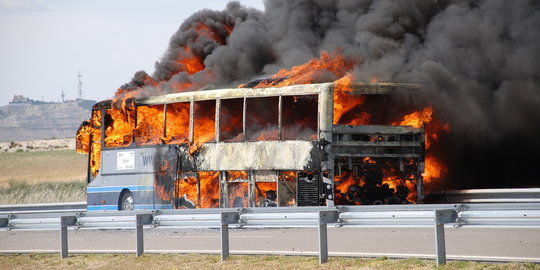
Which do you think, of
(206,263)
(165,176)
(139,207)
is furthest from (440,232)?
(139,207)

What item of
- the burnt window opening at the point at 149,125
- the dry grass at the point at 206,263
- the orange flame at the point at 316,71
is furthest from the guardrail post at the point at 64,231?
the burnt window opening at the point at 149,125

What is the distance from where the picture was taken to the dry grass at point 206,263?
11281 mm

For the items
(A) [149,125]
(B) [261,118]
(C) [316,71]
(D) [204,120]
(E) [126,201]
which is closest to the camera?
(B) [261,118]

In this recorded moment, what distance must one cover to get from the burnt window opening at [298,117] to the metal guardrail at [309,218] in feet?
18.1

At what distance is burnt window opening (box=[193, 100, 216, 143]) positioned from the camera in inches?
824

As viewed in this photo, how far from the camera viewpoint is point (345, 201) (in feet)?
64.0

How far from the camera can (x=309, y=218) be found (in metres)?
12.7

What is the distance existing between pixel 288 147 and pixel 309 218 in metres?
6.58

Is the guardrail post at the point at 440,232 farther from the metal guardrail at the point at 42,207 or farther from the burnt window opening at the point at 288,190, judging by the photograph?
the metal guardrail at the point at 42,207

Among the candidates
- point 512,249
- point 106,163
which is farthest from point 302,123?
point 512,249

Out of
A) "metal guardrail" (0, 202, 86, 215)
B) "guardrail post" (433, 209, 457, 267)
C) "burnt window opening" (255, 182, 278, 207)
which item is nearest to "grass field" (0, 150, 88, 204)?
"metal guardrail" (0, 202, 86, 215)

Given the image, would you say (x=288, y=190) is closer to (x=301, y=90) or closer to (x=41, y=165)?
(x=301, y=90)

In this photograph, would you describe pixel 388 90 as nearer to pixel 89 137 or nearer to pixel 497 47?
pixel 497 47

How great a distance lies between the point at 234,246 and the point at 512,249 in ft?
15.7
